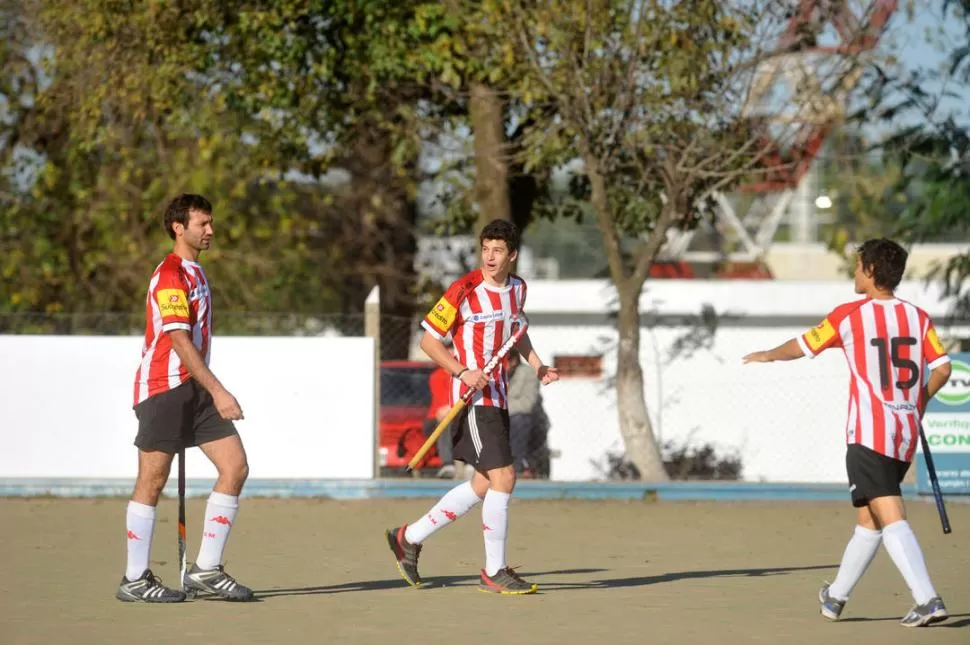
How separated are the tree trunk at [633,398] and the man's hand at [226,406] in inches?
329

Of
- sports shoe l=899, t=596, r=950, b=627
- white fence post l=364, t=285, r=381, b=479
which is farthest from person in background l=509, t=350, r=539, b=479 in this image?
sports shoe l=899, t=596, r=950, b=627

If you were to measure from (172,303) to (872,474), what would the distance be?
10.3 feet

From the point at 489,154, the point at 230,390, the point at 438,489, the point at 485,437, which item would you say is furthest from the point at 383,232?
the point at 485,437

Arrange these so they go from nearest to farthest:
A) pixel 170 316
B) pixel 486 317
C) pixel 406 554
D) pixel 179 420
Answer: pixel 170 316
pixel 179 420
pixel 486 317
pixel 406 554

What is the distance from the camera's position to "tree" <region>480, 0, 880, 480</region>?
14.9m

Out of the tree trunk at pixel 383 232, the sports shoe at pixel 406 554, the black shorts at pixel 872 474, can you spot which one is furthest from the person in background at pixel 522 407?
the tree trunk at pixel 383 232

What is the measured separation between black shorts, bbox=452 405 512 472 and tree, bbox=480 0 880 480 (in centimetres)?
714

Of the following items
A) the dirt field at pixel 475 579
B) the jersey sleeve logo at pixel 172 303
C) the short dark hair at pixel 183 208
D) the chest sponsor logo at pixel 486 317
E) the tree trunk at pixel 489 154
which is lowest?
the dirt field at pixel 475 579

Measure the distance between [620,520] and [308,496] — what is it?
307 cm

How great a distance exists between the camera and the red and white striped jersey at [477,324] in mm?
8188

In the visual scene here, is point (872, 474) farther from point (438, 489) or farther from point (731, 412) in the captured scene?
point (731, 412)

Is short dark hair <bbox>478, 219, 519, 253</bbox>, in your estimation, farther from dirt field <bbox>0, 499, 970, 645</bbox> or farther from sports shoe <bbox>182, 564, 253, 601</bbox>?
sports shoe <bbox>182, 564, 253, 601</bbox>

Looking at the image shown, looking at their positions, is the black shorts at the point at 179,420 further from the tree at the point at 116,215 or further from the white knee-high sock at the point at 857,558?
the tree at the point at 116,215

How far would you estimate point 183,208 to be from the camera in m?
7.64
